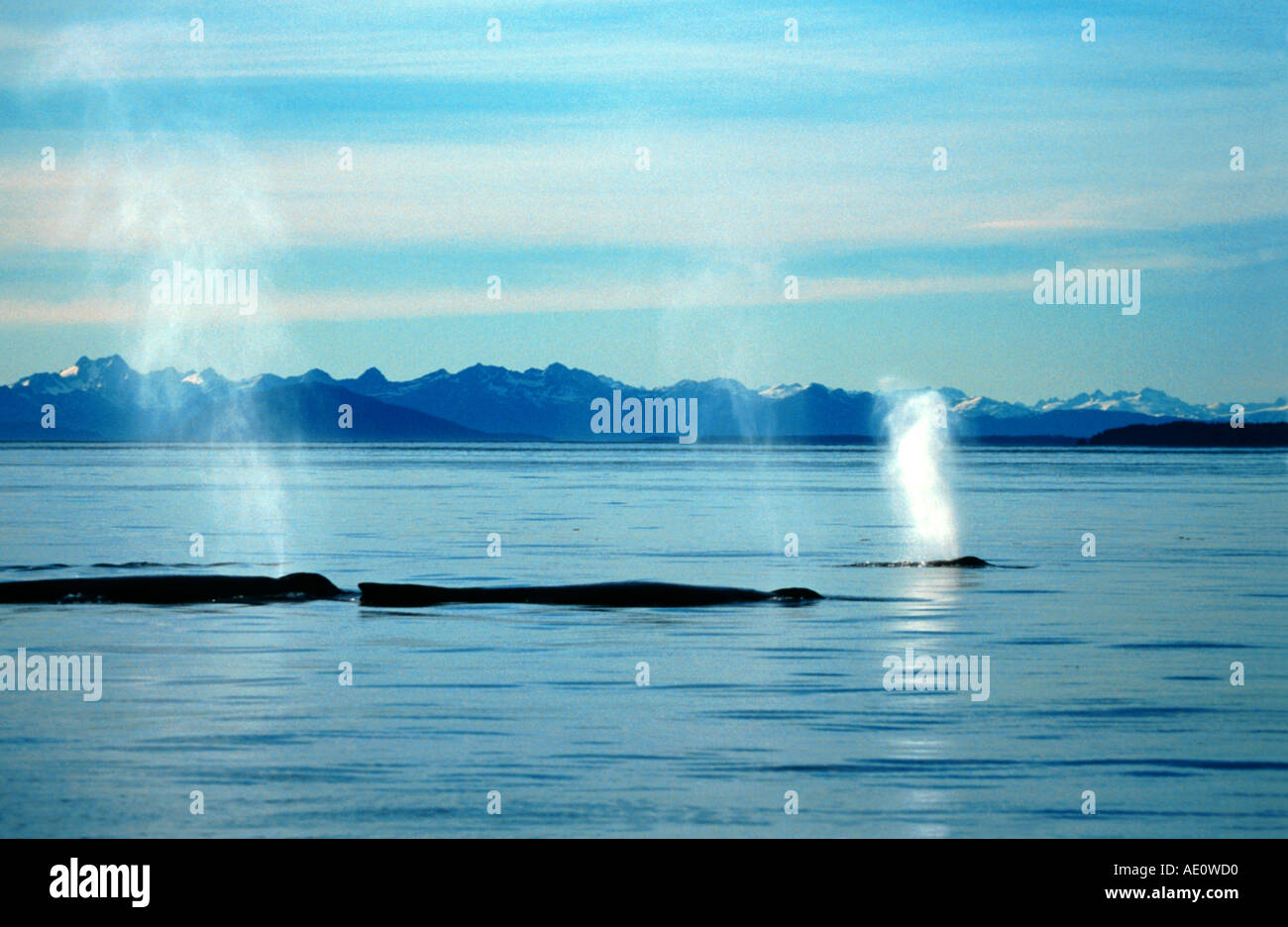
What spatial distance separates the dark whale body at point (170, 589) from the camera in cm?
4103

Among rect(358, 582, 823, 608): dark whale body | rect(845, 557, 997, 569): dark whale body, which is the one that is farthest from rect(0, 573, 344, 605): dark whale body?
rect(845, 557, 997, 569): dark whale body

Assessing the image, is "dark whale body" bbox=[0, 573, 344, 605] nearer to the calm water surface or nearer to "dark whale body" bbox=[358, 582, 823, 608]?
the calm water surface

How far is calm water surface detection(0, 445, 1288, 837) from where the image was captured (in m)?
19.6

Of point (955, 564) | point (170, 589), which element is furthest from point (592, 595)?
point (955, 564)

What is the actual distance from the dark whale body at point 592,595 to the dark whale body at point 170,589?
6.67 feet

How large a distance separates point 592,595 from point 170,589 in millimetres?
10531

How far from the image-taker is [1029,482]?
158375 mm

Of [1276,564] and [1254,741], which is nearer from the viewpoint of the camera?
[1254,741]

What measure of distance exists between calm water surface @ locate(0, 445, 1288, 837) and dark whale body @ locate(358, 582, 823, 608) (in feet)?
3.74

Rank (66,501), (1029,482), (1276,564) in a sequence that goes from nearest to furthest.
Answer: (1276,564)
(66,501)
(1029,482)

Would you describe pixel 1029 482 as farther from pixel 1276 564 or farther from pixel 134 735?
pixel 134 735

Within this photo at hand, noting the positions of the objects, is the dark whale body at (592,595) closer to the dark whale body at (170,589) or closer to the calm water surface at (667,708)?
the calm water surface at (667,708)
